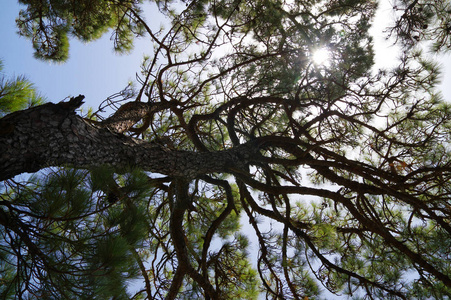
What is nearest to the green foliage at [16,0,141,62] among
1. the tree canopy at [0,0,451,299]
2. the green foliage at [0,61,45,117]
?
the tree canopy at [0,0,451,299]

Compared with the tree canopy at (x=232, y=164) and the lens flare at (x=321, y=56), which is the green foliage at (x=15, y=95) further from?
the lens flare at (x=321, y=56)

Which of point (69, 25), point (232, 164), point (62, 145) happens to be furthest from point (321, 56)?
point (69, 25)

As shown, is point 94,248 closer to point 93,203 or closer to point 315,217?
point 93,203

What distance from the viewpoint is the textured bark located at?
1082 millimetres

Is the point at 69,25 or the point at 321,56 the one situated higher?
the point at 69,25

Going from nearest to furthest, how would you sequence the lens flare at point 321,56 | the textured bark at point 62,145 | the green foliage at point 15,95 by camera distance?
the textured bark at point 62,145, the green foliage at point 15,95, the lens flare at point 321,56

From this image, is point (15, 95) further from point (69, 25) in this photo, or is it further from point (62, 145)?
point (69, 25)

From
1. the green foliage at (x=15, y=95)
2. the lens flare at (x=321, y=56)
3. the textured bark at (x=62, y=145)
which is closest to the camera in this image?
the textured bark at (x=62, y=145)

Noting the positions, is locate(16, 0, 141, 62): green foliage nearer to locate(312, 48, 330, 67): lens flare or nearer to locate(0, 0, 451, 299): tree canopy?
locate(0, 0, 451, 299): tree canopy

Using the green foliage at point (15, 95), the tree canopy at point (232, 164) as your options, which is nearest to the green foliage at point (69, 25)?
the tree canopy at point (232, 164)

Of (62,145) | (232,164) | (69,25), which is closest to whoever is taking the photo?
(62,145)

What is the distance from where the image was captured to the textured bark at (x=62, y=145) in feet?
3.55

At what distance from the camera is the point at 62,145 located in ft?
3.99

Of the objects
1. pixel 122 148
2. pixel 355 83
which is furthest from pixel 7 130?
pixel 355 83
